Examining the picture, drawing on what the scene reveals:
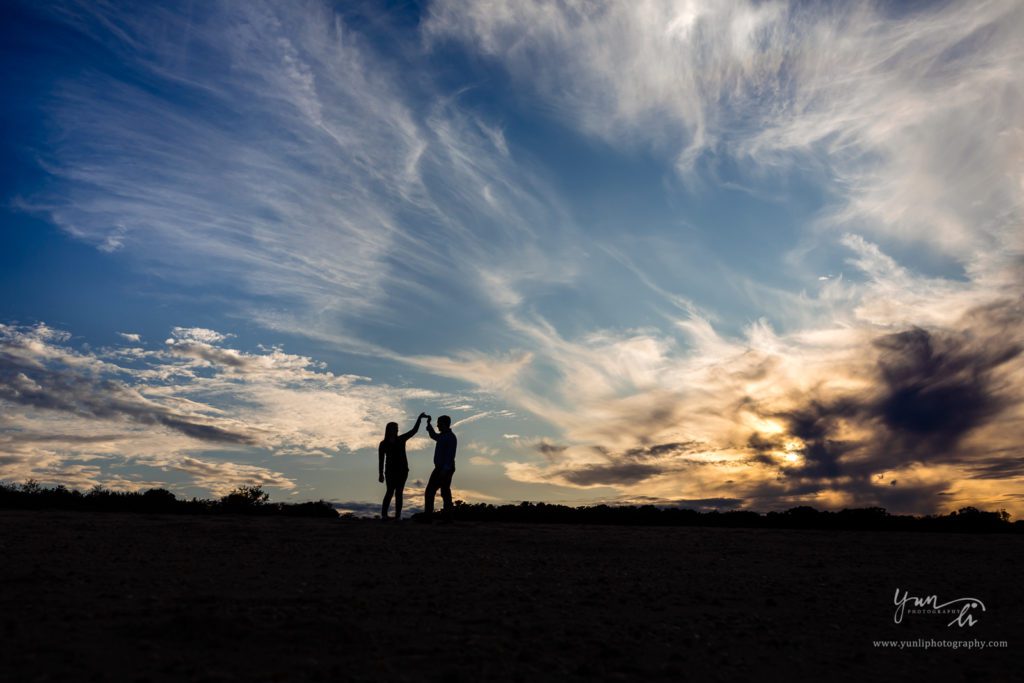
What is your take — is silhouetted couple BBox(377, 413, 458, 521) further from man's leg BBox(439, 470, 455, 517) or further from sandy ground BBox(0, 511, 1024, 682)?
sandy ground BBox(0, 511, 1024, 682)

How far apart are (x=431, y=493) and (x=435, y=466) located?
78 cm

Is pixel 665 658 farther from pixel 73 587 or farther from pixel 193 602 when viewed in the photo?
pixel 73 587

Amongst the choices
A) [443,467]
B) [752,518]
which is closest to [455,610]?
[443,467]

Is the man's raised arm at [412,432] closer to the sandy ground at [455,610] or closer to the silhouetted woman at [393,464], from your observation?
the silhouetted woman at [393,464]

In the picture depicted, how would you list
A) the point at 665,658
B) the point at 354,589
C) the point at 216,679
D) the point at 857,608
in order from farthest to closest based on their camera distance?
1. the point at 857,608
2. the point at 354,589
3. the point at 665,658
4. the point at 216,679

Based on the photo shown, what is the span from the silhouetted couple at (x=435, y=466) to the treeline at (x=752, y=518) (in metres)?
4.57

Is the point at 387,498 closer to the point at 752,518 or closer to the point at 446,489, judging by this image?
the point at 446,489

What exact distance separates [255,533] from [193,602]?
806 centimetres

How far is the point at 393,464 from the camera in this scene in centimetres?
2084

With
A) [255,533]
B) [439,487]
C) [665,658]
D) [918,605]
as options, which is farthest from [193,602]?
[439,487]

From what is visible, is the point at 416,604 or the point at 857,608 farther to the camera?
the point at 857,608

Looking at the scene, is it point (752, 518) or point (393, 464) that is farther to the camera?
point (752, 518)

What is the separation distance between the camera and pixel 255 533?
52.1 ft

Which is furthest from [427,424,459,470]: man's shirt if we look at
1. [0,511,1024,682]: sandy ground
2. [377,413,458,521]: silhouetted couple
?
[0,511,1024,682]: sandy ground
